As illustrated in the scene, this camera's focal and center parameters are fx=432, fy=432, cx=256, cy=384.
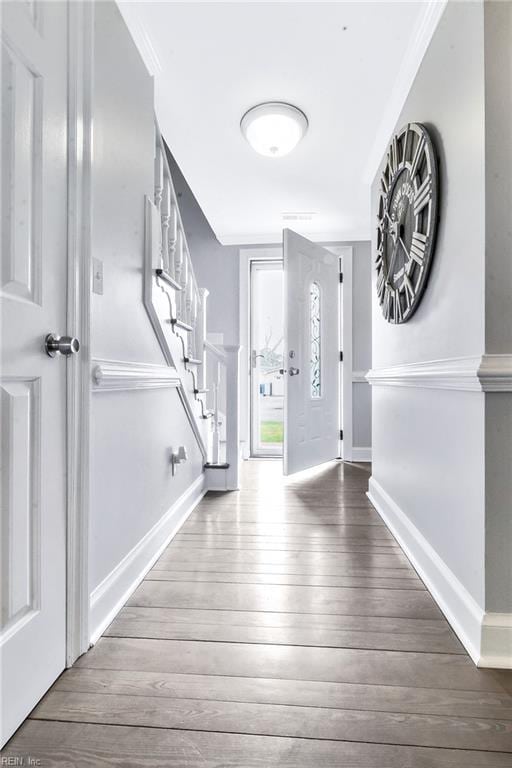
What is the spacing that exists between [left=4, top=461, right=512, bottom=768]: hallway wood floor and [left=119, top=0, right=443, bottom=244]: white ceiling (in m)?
2.25

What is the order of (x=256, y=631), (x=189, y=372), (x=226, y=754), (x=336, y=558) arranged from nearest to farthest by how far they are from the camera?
1. (x=226, y=754)
2. (x=256, y=631)
3. (x=336, y=558)
4. (x=189, y=372)

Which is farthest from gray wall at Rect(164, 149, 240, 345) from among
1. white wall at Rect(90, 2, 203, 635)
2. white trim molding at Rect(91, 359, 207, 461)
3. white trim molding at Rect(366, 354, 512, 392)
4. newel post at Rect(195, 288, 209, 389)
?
white trim molding at Rect(366, 354, 512, 392)

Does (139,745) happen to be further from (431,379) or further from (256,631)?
(431,379)

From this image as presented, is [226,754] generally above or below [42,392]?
below

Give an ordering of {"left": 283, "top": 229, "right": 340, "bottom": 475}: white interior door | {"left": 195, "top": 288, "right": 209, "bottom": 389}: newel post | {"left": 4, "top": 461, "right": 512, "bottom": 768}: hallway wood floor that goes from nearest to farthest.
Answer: {"left": 4, "top": 461, "right": 512, "bottom": 768}: hallway wood floor, {"left": 195, "top": 288, "right": 209, "bottom": 389}: newel post, {"left": 283, "top": 229, "right": 340, "bottom": 475}: white interior door

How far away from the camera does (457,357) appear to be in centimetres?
143

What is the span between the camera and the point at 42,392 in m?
1.06

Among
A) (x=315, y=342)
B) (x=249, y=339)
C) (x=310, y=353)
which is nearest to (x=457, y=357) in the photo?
(x=310, y=353)

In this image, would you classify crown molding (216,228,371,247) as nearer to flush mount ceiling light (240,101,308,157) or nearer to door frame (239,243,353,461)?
door frame (239,243,353,461)

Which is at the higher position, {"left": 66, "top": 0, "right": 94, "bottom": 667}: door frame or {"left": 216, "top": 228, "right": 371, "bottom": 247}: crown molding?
{"left": 216, "top": 228, "right": 371, "bottom": 247}: crown molding

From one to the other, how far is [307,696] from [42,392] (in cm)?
100

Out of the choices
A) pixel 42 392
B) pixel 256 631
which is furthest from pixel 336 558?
pixel 42 392

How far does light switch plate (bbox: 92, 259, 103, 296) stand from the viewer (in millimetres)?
1339

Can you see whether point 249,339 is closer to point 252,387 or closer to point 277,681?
point 252,387
